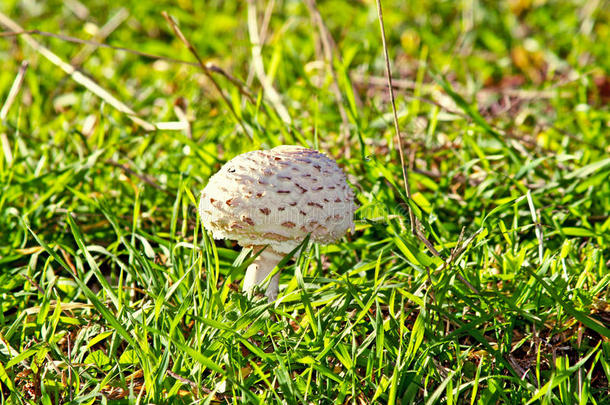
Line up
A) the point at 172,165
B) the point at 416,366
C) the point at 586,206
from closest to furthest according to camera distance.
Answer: the point at 416,366 < the point at 586,206 < the point at 172,165

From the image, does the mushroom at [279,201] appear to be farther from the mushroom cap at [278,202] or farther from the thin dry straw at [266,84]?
the thin dry straw at [266,84]

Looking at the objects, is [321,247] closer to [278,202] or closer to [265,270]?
[265,270]

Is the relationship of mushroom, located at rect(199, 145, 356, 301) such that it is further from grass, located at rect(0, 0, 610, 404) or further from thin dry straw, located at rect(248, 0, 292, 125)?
thin dry straw, located at rect(248, 0, 292, 125)

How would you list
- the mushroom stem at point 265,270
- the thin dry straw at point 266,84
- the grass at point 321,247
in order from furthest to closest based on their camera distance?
the thin dry straw at point 266,84
the mushroom stem at point 265,270
the grass at point 321,247

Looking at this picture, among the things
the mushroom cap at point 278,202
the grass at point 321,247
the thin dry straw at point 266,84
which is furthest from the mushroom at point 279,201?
the thin dry straw at point 266,84

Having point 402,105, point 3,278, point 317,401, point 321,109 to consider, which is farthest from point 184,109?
point 317,401

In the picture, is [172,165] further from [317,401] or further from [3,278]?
[317,401]

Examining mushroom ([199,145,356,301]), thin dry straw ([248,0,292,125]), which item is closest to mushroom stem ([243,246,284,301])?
mushroom ([199,145,356,301])
